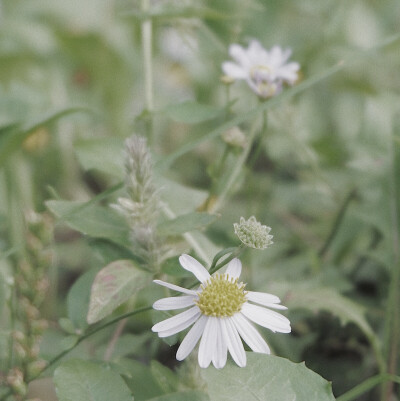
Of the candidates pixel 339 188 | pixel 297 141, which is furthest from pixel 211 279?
pixel 339 188

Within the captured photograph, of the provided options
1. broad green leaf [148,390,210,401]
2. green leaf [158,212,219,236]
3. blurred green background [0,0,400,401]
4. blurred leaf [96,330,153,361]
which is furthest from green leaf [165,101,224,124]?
broad green leaf [148,390,210,401]

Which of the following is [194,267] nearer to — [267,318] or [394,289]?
[267,318]

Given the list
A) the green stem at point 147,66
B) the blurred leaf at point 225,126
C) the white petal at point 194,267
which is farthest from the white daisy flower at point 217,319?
the green stem at point 147,66

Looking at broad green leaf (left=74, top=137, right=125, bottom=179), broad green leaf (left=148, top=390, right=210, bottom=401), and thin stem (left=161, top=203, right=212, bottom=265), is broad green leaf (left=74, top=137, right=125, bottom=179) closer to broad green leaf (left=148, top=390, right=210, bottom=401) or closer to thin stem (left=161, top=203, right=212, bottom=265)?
thin stem (left=161, top=203, right=212, bottom=265)

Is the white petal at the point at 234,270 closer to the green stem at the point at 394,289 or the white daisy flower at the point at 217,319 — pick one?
the white daisy flower at the point at 217,319

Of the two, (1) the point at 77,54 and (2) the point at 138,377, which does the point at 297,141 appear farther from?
(1) the point at 77,54

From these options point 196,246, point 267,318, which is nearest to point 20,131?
point 196,246
